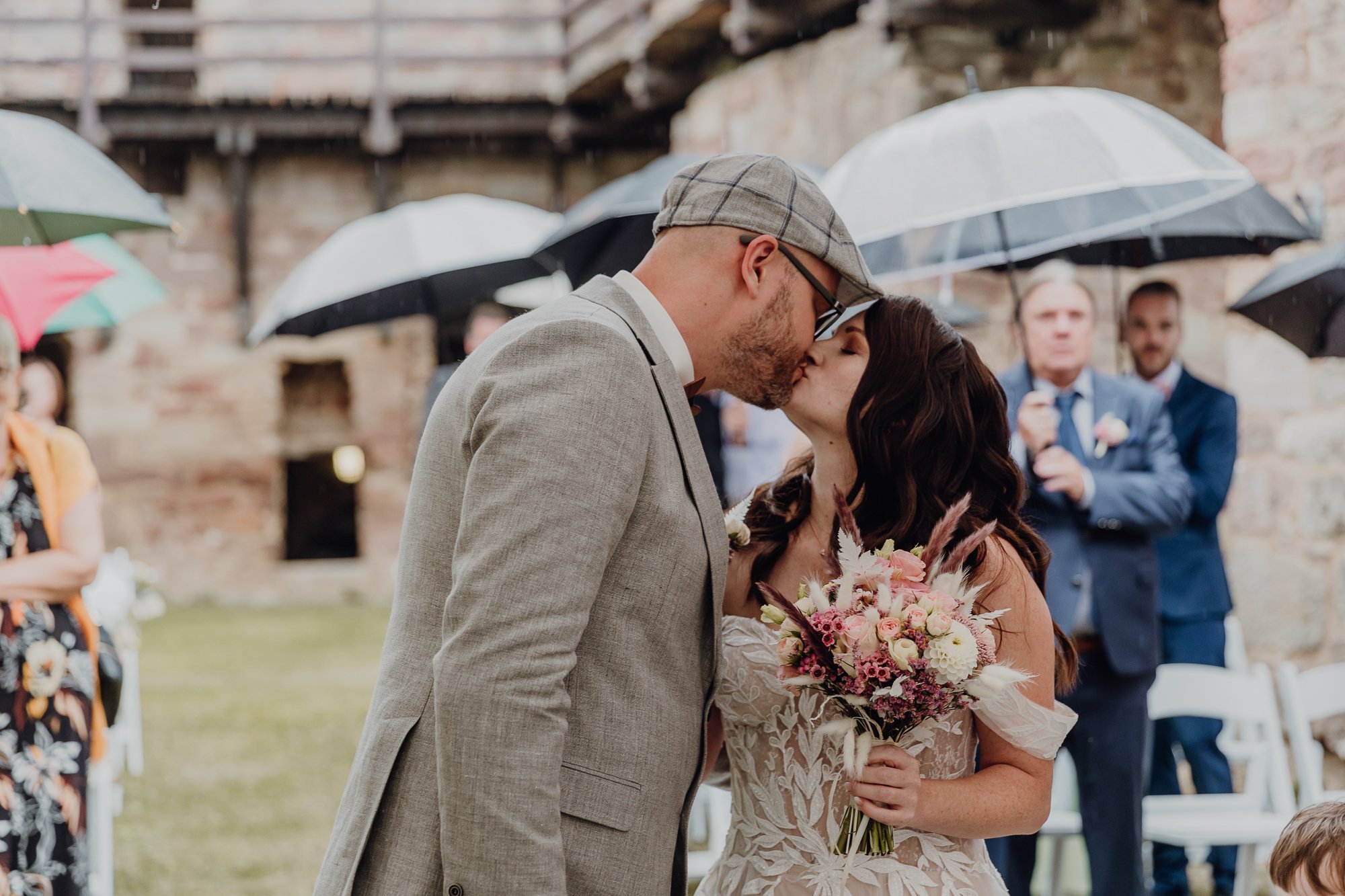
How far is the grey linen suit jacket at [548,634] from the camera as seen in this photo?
1.60m

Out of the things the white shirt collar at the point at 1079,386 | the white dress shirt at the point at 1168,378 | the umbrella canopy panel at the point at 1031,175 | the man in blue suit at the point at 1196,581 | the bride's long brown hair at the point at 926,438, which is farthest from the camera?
the white dress shirt at the point at 1168,378

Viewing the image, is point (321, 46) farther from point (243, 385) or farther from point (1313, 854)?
point (1313, 854)

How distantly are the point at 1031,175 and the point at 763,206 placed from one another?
77.4 inches

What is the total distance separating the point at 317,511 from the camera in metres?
16.4

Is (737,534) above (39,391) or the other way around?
the other way around

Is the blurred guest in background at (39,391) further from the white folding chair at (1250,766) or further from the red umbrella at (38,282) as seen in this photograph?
the white folding chair at (1250,766)

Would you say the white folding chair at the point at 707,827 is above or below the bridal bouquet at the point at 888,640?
below

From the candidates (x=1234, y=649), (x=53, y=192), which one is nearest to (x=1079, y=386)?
A: (x=1234, y=649)

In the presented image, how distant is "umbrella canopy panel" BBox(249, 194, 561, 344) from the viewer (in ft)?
21.1

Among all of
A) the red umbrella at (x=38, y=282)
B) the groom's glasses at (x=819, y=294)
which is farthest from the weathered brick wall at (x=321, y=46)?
the groom's glasses at (x=819, y=294)

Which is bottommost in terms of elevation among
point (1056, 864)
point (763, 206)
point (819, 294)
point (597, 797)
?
point (1056, 864)

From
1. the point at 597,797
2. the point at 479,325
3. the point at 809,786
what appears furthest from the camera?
the point at 479,325

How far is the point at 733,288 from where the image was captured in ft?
6.17

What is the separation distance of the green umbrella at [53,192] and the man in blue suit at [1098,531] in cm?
263
